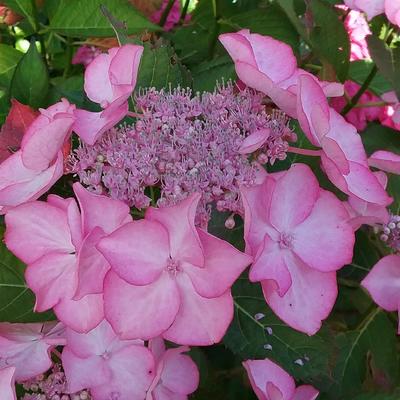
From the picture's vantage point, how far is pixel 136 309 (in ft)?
1.81

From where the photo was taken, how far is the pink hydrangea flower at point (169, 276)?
1.75 ft

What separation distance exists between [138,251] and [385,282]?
0.36m

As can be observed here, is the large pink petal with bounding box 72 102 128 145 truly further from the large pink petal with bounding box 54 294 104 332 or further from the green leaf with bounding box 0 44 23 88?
the green leaf with bounding box 0 44 23 88

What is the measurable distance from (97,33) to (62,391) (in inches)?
19.6

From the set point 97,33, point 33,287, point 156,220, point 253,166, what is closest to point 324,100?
point 253,166

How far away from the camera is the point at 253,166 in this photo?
619 millimetres

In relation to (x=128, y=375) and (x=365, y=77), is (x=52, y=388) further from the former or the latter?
(x=365, y=77)

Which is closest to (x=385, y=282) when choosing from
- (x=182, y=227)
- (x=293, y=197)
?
(x=293, y=197)

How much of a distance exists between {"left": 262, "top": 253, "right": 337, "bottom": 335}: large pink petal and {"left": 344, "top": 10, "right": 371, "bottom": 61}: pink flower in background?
70 cm

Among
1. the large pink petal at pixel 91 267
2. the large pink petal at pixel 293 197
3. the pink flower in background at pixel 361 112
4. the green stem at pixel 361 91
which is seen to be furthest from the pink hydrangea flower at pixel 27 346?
the pink flower in background at pixel 361 112

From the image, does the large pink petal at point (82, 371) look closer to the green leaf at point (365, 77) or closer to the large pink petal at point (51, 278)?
the large pink petal at point (51, 278)

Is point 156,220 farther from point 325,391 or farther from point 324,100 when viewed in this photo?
point 325,391

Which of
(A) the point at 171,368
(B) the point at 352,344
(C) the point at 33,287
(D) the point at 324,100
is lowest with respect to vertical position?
(B) the point at 352,344

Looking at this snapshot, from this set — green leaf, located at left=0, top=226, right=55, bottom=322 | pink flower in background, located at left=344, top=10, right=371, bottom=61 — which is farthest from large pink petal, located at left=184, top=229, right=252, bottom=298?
pink flower in background, located at left=344, top=10, right=371, bottom=61
